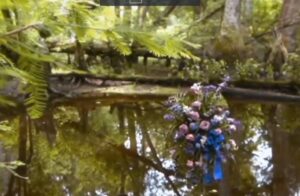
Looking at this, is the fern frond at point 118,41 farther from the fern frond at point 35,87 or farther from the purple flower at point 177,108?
the purple flower at point 177,108

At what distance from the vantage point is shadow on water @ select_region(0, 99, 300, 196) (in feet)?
16.0

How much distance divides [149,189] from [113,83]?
5.07m

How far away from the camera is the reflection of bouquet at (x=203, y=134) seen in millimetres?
4367

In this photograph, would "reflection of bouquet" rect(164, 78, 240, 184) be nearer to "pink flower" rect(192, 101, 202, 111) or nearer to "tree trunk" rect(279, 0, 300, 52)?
"pink flower" rect(192, 101, 202, 111)

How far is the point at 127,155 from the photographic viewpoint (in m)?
5.95

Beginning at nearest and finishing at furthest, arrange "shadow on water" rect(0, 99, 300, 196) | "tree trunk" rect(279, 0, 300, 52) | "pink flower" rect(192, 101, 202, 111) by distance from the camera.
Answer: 1. "pink flower" rect(192, 101, 202, 111)
2. "shadow on water" rect(0, 99, 300, 196)
3. "tree trunk" rect(279, 0, 300, 52)

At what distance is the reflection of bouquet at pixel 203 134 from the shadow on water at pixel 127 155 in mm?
262

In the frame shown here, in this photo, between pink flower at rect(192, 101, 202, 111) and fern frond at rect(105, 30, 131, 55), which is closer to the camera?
fern frond at rect(105, 30, 131, 55)

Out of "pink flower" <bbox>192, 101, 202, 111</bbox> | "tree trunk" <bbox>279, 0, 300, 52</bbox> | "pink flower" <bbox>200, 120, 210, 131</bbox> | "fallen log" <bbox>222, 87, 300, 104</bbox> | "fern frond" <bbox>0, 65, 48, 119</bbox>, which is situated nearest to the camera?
"fern frond" <bbox>0, 65, 48, 119</bbox>

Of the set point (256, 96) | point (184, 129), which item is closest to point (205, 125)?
point (184, 129)

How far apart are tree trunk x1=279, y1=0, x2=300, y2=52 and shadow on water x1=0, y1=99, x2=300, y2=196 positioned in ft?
9.88

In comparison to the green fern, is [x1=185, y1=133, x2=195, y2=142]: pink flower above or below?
below

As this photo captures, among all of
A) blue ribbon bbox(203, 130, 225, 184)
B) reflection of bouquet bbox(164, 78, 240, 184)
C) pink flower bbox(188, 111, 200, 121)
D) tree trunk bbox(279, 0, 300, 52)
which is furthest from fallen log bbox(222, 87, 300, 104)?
pink flower bbox(188, 111, 200, 121)

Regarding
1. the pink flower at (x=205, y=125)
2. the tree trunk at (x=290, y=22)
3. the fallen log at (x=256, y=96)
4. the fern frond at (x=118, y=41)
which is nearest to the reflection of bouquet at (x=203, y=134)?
the pink flower at (x=205, y=125)
